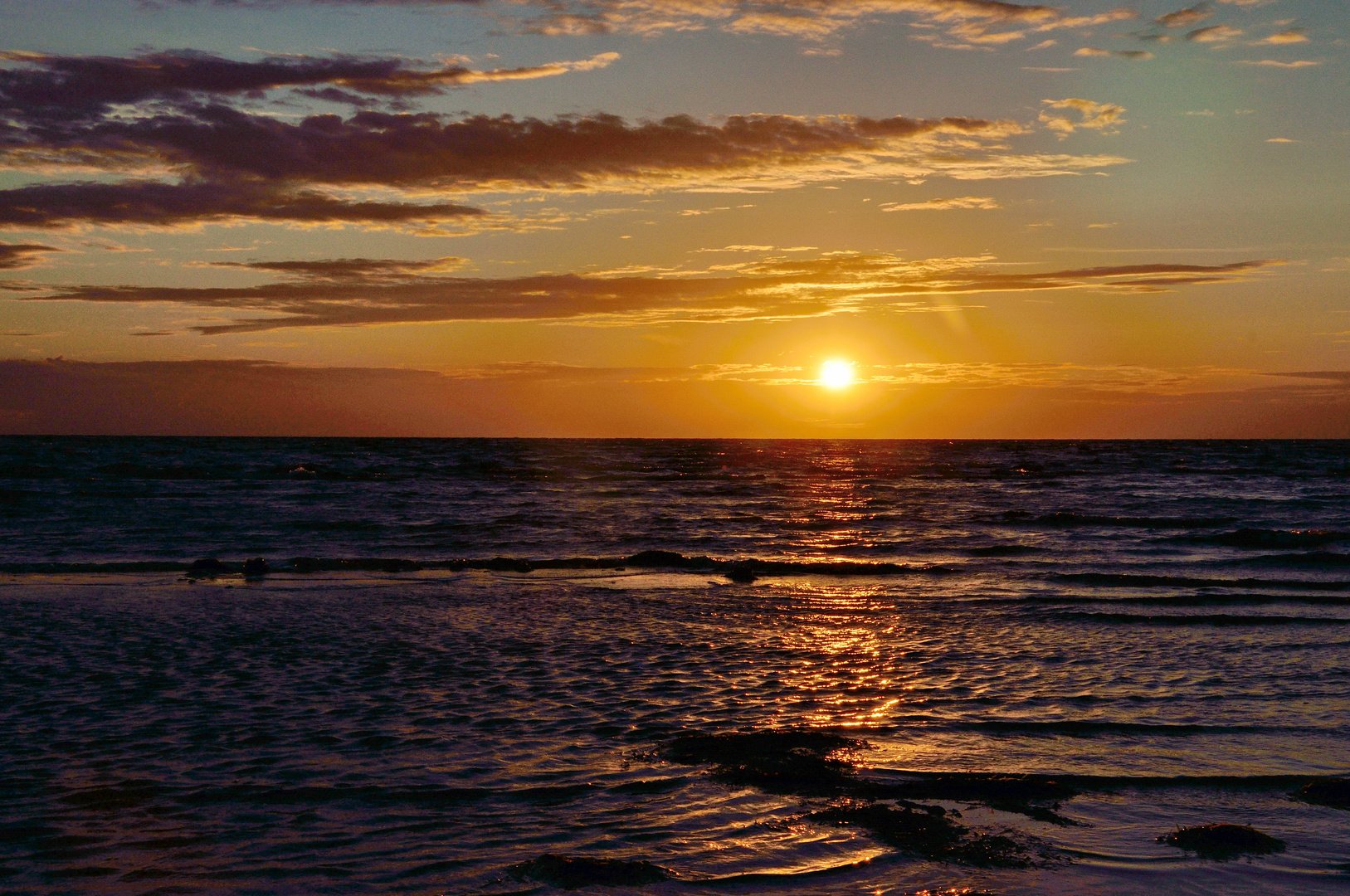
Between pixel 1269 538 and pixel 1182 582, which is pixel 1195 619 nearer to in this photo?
pixel 1182 582

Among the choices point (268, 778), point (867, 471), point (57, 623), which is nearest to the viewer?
point (268, 778)

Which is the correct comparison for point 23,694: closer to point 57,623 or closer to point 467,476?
point 57,623


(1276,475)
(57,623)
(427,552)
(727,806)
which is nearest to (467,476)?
Result: (427,552)

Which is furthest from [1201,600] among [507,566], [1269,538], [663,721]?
[507,566]

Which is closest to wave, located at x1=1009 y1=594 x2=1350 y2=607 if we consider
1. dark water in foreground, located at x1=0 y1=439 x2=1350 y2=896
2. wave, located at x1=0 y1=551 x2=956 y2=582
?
dark water in foreground, located at x1=0 y1=439 x2=1350 y2=896

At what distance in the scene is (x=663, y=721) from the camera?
31.2 feet

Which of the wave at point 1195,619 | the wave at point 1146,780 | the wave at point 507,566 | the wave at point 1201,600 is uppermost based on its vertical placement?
the wave at point 1146,780

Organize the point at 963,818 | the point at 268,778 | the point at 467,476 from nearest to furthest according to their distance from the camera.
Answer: the point at 963,818 → the point at 268,778 → the point at 467,476

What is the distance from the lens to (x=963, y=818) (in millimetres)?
7039

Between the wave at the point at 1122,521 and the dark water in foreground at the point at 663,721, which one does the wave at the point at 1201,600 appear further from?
the wave at the point at 1122,521

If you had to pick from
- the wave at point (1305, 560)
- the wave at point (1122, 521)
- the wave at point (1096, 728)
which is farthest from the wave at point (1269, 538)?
the wave at point (1096, 728)

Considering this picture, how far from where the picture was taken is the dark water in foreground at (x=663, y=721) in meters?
6.30

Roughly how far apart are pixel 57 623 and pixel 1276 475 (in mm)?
76238

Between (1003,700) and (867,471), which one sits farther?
(867,471)
